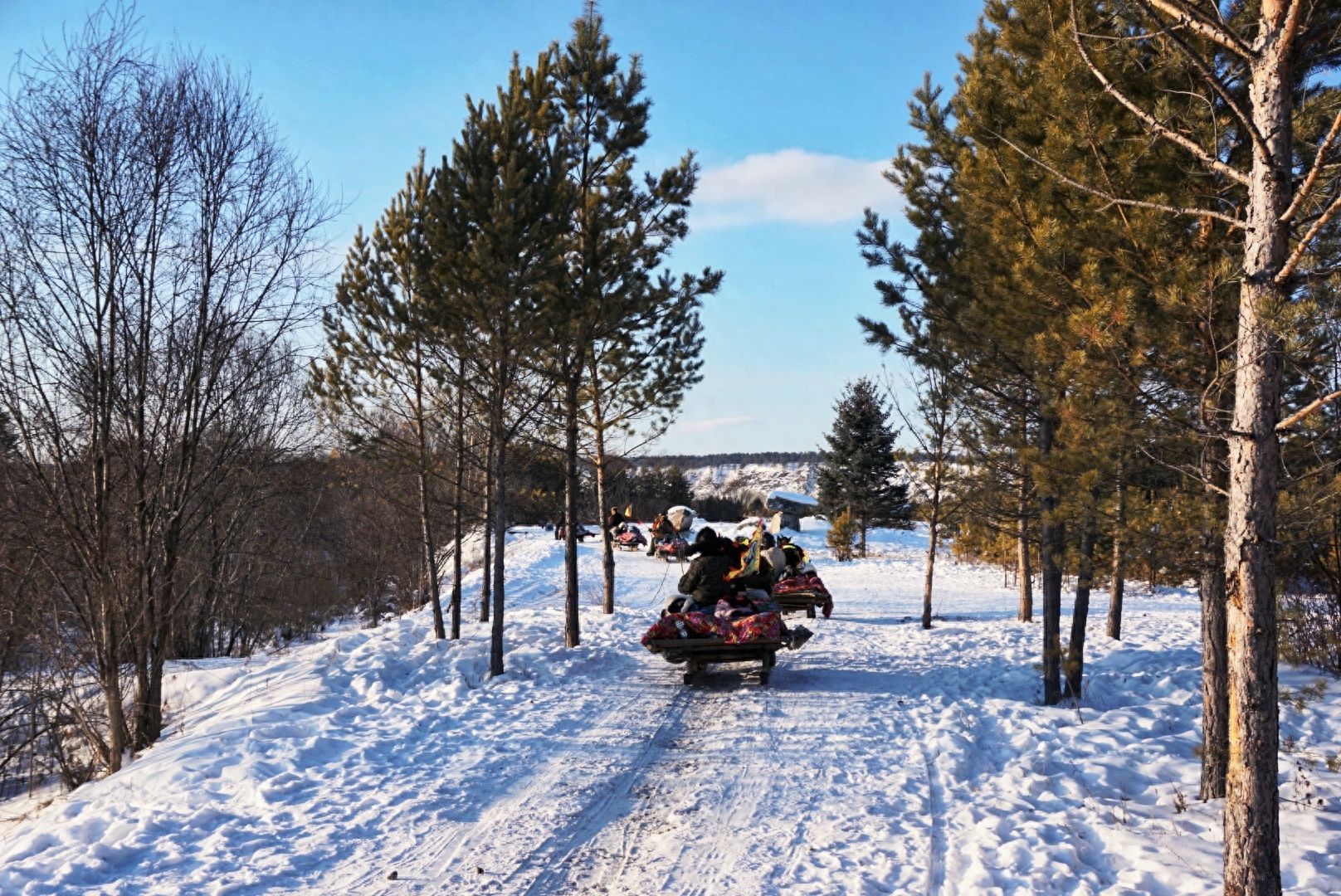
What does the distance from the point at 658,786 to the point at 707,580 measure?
522 centimetres

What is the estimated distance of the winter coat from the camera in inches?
460

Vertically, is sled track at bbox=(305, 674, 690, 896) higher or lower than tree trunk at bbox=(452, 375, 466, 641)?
lower

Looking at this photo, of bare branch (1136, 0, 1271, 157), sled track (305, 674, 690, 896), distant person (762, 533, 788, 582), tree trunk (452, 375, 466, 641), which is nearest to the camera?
bare branch (1136, 0, 1271, 157)

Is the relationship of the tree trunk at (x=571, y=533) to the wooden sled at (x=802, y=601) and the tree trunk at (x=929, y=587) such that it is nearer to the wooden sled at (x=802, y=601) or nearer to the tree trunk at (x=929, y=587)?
the wooden sled at (x=802, y=601)

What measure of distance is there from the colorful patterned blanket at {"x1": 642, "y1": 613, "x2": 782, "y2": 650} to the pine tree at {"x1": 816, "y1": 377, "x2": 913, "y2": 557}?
91.4 feet

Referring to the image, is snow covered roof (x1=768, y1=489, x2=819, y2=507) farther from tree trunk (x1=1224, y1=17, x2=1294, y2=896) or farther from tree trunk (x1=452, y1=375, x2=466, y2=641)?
tree trunk (x1=1224, y1=17, x2=1294, y2=896)

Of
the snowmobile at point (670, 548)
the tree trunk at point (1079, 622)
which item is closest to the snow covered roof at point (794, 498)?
the snowmobile at point (670, 548)

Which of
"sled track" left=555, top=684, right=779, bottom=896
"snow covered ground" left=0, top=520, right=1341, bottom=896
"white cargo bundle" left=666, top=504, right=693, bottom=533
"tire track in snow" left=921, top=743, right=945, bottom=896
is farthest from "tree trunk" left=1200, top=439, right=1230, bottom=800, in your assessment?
"white cargo bundle" left=666, top=504, right=693, bottom=533

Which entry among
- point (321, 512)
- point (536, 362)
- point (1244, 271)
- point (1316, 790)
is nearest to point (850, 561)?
point (321, 512)

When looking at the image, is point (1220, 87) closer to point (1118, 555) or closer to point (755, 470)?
point (1118, 555)

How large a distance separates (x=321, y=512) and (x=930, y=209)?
2535cm

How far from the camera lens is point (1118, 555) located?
838 cm

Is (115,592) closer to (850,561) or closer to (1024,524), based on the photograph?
(1024,524)

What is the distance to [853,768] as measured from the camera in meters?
7.24
